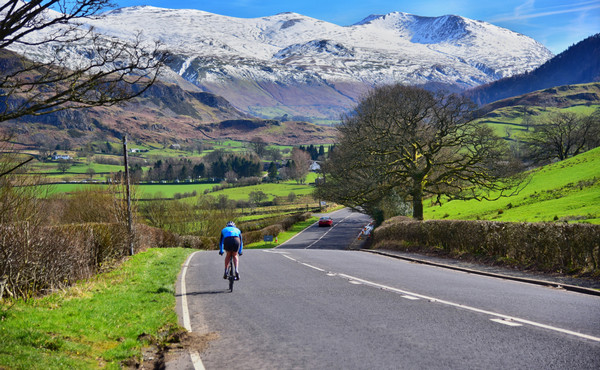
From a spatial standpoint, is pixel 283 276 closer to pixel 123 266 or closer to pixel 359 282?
pixel 359 282

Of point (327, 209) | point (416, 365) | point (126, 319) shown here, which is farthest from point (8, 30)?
point (327, 209)

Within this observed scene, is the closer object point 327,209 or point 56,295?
point 56,295

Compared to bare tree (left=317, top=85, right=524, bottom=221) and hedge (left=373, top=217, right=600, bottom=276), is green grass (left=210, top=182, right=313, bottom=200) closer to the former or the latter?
bare tree (left=317, top=85, right=524, bottom=221)

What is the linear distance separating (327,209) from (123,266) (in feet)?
249

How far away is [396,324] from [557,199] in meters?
32.1

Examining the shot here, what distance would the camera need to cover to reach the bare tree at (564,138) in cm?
6744

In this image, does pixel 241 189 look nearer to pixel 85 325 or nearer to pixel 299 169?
pixel 299 169

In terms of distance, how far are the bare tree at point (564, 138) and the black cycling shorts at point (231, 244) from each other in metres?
65.9

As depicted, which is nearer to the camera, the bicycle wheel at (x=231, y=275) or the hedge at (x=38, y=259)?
the hedge at (x=38, y=259)

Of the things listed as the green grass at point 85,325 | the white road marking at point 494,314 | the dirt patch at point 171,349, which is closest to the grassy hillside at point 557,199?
the white road marking at point 494,314

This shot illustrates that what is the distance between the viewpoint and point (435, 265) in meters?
19.0

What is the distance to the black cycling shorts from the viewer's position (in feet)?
44.3

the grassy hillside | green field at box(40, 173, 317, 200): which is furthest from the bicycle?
green field at box(40, 173, 317, 200)

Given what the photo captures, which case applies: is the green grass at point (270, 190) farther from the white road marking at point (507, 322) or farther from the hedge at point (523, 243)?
the white road marking at point (507, 322)
